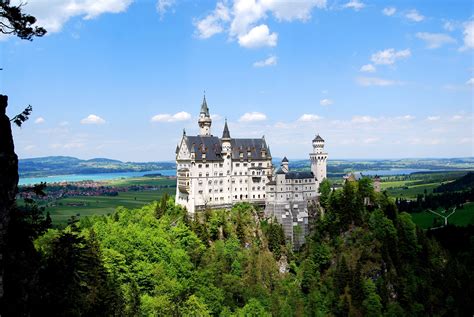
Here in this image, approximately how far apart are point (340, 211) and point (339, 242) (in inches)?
275

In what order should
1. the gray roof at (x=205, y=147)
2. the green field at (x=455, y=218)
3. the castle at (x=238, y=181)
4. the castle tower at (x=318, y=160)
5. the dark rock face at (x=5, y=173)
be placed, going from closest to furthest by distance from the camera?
the dark rock face at (x=5, y=173) → the castle at (x=238, y=181) → the gray roof at (x=205, y=147) → the castle tower at (x=318, y=160) → the green field at (x=455, y=218)

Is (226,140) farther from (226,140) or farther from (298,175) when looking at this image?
(298,175)

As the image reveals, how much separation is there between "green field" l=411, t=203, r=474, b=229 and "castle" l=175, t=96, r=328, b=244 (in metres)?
69.2

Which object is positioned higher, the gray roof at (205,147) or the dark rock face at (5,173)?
the gray roof at (205,147)

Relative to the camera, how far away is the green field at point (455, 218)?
157000 millimetres

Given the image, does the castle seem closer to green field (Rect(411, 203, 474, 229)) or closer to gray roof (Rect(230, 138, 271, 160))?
gray roof (Rect(230, 138, 271, 160))

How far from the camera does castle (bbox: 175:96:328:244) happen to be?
10206 centimetres

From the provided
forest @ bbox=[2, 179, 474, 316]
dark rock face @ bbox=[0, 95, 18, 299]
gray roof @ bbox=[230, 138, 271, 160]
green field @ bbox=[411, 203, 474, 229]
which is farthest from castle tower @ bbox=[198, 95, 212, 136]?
dark rock face @ bbox=[0, 95, 18, 299]

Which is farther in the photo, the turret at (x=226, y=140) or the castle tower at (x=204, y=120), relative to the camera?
the castle tower at (x=204, y=120)

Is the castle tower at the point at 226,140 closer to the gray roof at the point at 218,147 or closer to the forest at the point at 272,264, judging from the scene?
the gray roof at the point at 218,147

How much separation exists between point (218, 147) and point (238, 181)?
29.9 feet

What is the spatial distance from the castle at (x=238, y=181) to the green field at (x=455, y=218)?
69.2m

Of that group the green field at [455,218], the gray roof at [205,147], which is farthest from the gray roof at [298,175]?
the green field at [455,218]

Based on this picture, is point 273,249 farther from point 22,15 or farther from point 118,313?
point 22,15
